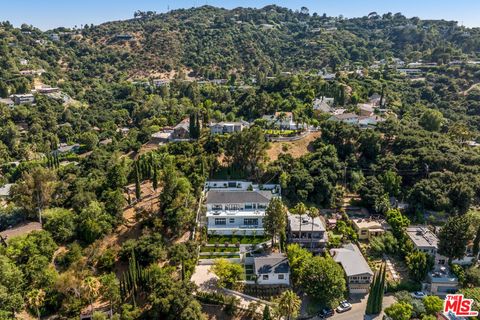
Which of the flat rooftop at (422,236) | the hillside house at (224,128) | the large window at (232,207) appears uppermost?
the hillside house at (224,128)

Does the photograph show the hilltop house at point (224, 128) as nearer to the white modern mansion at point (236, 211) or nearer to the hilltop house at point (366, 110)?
the white modern mansion at point (236, 211)

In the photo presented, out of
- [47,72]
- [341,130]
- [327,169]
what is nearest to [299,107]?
[341,130]

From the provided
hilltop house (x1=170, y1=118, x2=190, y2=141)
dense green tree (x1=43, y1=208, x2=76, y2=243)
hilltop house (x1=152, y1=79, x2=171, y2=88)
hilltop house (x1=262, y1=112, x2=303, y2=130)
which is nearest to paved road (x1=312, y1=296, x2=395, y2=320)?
dense green tree (x1=43, y1=208, x2=76, y2=243)

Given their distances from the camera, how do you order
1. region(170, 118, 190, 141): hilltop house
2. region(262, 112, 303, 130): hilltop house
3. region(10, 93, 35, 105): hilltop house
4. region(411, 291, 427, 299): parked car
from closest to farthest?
region(411, 291, 427, 299): parked car, region(170, 118, 190, 141): hilltop house, region(262, 112, 303, 130): hilltop house, region(10, 93, 35, 105): hilltop house

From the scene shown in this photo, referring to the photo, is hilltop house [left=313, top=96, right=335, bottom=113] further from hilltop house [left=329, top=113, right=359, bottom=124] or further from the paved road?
the paved road

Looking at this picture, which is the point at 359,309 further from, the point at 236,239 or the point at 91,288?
the point at 91,288

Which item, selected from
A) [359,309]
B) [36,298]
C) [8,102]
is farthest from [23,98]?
[359,309]

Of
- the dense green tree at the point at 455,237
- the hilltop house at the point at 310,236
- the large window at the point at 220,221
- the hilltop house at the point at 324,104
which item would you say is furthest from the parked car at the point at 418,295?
the hilltop house at the point at 324,104

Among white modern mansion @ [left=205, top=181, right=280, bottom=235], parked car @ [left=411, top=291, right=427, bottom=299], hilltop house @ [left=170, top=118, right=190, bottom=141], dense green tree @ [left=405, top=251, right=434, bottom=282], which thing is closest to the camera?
parked car @ [left=411, top=291, right=427, bottom=299]
